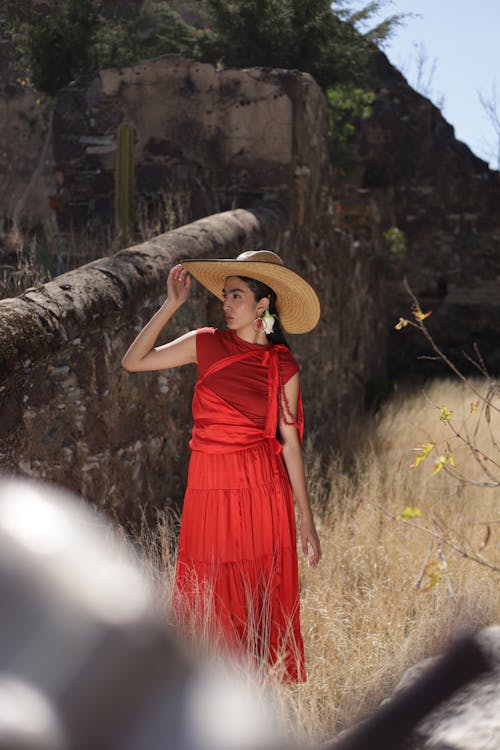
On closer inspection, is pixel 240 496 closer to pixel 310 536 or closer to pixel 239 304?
pixel 310 536

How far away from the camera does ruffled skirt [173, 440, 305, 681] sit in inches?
137

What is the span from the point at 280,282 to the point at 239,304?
0.22 metres

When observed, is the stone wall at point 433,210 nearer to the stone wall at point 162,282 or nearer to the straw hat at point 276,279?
the stone wall at point 162,282

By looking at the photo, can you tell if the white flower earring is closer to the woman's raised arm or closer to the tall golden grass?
the woman's raised arm

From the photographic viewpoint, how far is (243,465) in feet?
11.5

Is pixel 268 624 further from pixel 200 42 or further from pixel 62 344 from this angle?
Answer: pixel 200 42

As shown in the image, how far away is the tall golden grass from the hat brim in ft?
2.20

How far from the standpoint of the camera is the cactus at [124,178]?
709 cm

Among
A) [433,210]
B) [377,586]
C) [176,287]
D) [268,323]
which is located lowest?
[377,586]

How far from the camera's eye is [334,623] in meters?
3.62

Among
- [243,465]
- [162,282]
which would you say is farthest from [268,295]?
[162,282]

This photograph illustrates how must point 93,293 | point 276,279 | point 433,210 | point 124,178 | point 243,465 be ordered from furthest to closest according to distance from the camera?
point 433,210
point 124,178
point 93,293
point 276,279
point 243,465

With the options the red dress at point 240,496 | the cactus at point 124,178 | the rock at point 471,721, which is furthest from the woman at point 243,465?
the cactus at point 124,178

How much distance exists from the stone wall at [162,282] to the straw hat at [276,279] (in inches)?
23.3
